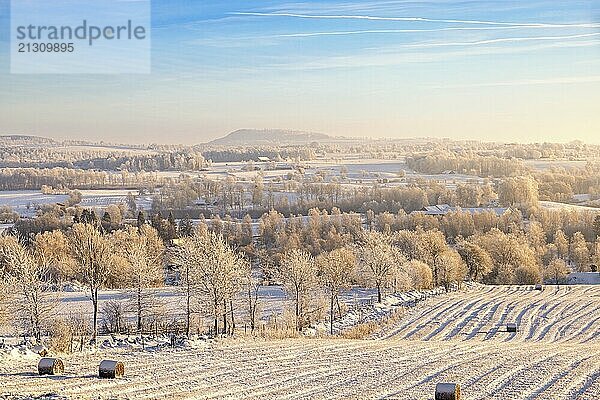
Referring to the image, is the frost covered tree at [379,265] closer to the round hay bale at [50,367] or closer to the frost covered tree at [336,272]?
the frost covered tree at [336,272]

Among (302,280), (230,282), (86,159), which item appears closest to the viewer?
(230,282)

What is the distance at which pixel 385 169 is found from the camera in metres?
152

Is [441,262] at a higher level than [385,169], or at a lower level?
lower

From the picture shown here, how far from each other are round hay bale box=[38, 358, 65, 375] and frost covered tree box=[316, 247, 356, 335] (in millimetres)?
→ 16979

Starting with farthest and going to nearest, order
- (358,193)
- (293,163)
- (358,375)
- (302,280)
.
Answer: (293,163), (358,193), (302,280), (358,375)

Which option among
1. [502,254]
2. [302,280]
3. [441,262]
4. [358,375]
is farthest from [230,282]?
[502,254]

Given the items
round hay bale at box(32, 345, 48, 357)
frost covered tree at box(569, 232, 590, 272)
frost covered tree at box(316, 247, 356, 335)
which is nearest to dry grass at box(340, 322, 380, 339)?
frost covered tree at box(316, 247, 356, 335)

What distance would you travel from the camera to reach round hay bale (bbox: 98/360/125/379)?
39.9 ft

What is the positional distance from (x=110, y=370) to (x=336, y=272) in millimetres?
26294

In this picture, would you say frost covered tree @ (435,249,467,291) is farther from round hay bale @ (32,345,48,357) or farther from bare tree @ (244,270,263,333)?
round hay bale @ (32,345,48,357)

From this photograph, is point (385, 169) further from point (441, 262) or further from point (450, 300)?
point (450, 300)

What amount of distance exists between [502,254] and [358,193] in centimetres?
A: 4636

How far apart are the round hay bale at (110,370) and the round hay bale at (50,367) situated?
773 millimetres

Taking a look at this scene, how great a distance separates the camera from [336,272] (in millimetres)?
37875
